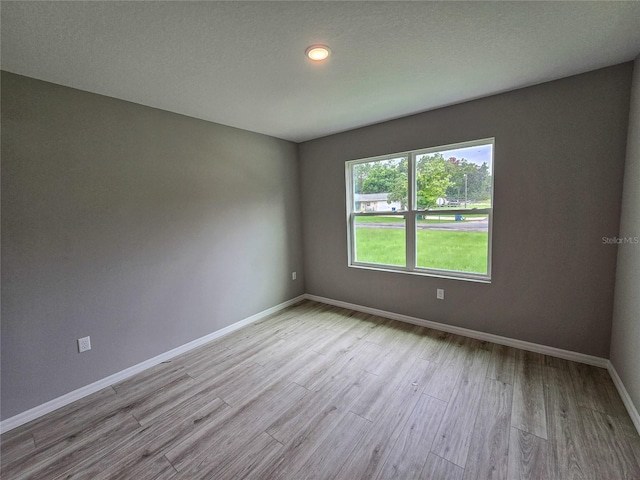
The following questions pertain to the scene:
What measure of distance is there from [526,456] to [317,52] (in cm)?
273

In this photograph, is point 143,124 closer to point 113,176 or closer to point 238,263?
point 113,176

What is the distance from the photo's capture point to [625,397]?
1818mm

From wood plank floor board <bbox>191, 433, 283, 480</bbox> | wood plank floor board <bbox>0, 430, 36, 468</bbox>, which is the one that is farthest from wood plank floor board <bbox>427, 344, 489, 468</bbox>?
wood plank floor board <bbox>0, 430, 36, 468</bbox>

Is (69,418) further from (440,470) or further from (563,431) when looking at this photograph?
(563,431)

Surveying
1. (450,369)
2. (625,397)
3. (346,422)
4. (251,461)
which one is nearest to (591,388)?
(625,397)

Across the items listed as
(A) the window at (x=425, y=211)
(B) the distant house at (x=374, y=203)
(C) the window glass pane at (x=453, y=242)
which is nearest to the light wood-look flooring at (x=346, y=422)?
(C) the window glass pane at (x=453, y=242)

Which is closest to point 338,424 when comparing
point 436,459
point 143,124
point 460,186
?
point 436,459

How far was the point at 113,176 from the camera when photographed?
230 cm

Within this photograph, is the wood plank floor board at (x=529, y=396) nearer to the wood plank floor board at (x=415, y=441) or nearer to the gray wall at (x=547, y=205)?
the gray wall at (x=547, y=205)

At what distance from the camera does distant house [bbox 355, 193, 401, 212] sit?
343cm

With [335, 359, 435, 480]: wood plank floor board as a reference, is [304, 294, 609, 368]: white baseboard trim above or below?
above

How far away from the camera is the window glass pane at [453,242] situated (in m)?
2.78

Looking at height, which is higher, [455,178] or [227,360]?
[455,178]

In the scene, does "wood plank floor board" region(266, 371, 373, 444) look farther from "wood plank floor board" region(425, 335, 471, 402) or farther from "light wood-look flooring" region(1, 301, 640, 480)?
"wood plank floor board" region(425, 335, 471, 402)
